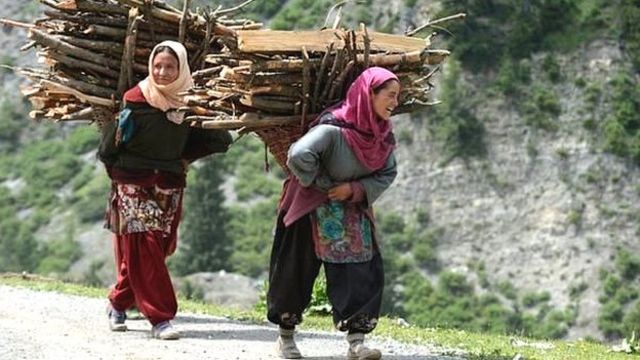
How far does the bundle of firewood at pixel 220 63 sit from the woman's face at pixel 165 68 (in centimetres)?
20

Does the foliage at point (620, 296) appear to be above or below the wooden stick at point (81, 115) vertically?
below

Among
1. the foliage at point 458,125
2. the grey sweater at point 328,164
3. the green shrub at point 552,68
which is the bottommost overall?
the foliage at point 458,125

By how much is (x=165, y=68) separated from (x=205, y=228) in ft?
151

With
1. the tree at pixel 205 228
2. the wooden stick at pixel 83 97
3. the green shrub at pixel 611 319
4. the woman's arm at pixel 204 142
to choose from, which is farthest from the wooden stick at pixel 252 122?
the tree at pixel 205 228

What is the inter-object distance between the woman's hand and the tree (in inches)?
1809

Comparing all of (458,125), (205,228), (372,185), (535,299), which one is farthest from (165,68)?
(458,125)

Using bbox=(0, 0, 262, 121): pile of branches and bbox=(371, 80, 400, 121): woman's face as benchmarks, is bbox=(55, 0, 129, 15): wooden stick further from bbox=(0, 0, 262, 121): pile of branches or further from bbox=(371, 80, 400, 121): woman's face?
bbox=(371, 80, 400, 121): woman's face

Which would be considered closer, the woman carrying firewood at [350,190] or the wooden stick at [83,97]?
the woman carrying firewood at [350,190]

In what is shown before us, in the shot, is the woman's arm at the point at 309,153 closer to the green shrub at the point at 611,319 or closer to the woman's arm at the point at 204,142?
the woman's arm at the point at 204,142

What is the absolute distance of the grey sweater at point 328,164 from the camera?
20.6 ft

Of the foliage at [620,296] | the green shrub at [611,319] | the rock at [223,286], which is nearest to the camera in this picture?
the rock at [223,286]

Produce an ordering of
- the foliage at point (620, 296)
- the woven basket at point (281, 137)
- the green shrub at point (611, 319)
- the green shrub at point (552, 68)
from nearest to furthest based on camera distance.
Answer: the woven basket at point (281, 137), the green shrub at point (611, 319), the foliage at point (620, 296), the green shrub at point (552, 68)

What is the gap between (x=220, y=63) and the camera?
7508 mm

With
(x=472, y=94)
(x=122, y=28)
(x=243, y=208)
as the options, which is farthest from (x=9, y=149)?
(x=122, y=28)
